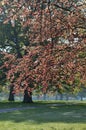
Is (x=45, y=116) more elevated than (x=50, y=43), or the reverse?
(x=50, y=43)

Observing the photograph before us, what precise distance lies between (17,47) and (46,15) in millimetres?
40585

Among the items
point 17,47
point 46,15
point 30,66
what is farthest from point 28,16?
point 17,47

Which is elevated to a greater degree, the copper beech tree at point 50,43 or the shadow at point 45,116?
the copper beech tree at point 50,43

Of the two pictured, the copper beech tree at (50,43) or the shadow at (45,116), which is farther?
the shadow at (45,116)

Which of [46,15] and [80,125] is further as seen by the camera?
[80,125]

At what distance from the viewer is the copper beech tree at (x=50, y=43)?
10109 millimetres

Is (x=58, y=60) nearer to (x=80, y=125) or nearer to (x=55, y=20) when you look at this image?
(x=55, y=20)

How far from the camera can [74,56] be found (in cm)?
1030

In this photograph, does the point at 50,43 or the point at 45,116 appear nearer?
the point at 50,43

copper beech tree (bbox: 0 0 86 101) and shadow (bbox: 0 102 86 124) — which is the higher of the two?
copper beech tree (bbox: 0 0 86 101)

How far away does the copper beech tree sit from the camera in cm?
1011

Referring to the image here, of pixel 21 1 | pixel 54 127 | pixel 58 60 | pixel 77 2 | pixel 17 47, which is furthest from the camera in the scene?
pixel 17 47

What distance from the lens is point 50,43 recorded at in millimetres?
10320

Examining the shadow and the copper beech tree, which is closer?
the copper beech tree
